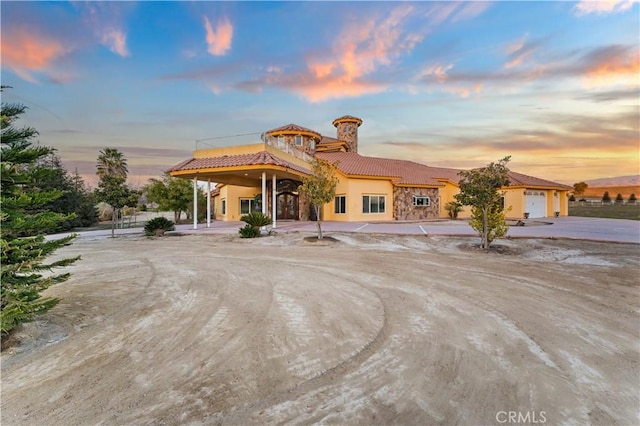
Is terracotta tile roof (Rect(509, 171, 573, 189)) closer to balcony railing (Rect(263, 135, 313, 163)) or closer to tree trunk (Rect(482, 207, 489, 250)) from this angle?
tree trunk (Rect(482, 207, 489, 250))

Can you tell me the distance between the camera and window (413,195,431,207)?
91.3 feet

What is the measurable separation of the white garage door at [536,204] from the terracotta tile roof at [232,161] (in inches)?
1028

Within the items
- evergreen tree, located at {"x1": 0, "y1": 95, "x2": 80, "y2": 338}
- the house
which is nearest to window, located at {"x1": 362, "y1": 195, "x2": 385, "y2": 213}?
the house

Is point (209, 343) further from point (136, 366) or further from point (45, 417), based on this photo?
point (45, 417)

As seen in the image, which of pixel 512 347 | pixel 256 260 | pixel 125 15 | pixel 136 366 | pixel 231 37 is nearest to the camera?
pixel 136 366

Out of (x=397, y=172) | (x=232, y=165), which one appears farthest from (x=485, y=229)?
(x=397, y=172)

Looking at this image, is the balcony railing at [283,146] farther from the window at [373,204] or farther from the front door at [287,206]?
the window at [373,204]

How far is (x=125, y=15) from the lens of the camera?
1146cm

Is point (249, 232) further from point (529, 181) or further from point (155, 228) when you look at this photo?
point (529, 181)

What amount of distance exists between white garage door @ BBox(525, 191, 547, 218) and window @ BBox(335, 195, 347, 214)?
19.8 meters

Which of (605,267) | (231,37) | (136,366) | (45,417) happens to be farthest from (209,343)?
(231,37)

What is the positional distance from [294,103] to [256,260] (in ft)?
50.0

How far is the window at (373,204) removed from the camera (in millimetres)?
26078

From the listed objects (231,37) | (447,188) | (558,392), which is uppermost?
(231,37)
